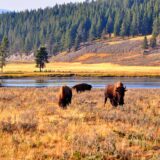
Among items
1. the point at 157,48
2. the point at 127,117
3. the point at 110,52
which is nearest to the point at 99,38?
the point at 110,52

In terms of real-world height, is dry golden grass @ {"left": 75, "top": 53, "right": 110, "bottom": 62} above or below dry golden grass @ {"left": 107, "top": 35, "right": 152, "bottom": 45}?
below

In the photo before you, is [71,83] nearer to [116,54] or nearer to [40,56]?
[40,56]

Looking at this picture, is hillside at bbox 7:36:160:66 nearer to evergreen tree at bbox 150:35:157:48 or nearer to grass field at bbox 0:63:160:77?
evergreen tree at bbox 150:35:157:48

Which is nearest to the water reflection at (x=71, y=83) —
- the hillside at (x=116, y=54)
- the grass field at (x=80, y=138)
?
the grass field at (x=80, y=138)

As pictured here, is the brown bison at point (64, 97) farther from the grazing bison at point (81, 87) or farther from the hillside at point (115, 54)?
the hillside at point (115, 54)

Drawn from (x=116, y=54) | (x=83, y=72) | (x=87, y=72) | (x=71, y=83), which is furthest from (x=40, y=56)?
(x=116, y=54)

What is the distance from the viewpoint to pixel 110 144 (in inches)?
439

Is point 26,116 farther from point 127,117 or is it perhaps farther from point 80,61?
point 80,61

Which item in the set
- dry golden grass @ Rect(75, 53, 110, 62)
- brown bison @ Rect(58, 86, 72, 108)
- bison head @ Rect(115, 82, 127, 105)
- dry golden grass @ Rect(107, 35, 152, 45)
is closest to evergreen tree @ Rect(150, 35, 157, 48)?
dry golden grass @ Rect(107, 35, 152, 45)

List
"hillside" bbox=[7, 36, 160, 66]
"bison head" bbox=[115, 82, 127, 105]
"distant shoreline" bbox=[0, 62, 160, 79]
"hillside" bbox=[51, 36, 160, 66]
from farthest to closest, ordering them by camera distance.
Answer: "hillside" bbox=[51, 36, 160, 66] → "hillside" bbox=[7, 36, 160, 66] → "distant shoreline" bbox=[0, 62, 160, 79] → "bison head" bbox=[115, 82, 127, 105]

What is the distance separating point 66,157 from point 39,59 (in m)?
89.0

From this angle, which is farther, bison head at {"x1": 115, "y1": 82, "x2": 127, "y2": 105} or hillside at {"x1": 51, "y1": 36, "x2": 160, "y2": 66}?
hillside at {"x1": 51, "y1": 36, "x2": 160, "y2": 66}

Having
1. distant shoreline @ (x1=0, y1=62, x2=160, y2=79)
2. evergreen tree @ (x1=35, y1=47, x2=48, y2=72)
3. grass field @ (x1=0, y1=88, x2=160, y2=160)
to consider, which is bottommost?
grass field @ (x1=0, y1=88, x2=160, y2=160)

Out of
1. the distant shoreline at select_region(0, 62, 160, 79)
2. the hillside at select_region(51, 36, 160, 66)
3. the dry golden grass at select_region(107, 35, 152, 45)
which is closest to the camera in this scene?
the distant shoreline at select_region(0, 62, 160, 79)
